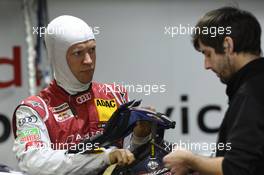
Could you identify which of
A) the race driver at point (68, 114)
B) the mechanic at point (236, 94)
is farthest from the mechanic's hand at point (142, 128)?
the mechanic at point (236, 94)

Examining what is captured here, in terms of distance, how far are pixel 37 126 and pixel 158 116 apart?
1.07 feet

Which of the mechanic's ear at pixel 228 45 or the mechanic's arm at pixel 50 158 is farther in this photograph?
the mechanic's arm at pixel 50 158

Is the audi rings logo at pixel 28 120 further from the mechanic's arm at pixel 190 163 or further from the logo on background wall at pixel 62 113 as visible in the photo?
the mechanic's arm at pixel 190 163

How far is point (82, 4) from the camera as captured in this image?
128 inches

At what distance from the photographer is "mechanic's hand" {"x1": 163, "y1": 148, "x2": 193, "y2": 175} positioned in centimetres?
136

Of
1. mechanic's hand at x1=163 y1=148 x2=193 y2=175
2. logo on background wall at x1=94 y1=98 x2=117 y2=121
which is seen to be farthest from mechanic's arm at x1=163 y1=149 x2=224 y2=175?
logo on background wall at x1=94 y1=98 x2=117 y2=121

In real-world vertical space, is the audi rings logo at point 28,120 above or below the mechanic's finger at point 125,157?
above

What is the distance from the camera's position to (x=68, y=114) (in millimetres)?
1630

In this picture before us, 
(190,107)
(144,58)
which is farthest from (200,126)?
(144,58)

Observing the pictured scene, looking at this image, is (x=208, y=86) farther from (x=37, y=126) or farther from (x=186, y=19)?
(x=37, y=126)

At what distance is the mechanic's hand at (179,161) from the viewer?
4.45ft

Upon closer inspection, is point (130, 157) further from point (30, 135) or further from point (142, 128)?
point (30, 135)

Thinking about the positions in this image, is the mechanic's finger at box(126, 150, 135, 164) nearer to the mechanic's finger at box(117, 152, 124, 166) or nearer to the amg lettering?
the mechanic's finger at box(117, 152, 124, 166)

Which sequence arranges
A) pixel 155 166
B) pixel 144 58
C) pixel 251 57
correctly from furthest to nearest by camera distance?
pixel 144 58 < pixel 155 166 < pixel 251 57
